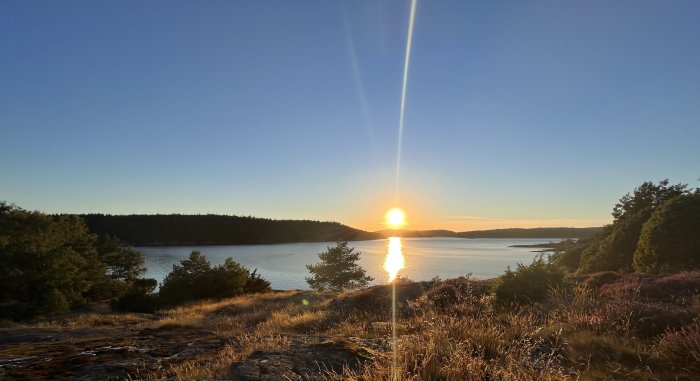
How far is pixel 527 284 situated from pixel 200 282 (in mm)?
33031

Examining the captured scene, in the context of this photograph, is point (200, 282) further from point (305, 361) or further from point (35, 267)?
point (305, 361)

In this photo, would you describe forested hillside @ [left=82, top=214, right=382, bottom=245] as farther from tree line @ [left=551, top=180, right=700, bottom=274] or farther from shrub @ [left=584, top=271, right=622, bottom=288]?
shrub @ [left=584, top=271, right=622, bottom=288]

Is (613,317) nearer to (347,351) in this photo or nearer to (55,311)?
(347,351)

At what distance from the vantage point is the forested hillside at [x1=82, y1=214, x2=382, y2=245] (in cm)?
16136

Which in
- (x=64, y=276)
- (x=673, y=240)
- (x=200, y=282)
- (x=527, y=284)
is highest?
(x=673, y=240)

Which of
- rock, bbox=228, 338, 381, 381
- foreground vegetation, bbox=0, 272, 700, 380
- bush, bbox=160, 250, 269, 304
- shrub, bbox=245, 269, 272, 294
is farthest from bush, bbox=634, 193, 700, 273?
shrub, bbox=245, 269, 272, 294

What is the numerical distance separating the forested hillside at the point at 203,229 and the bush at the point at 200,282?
116882 mm

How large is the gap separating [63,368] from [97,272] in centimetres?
3604

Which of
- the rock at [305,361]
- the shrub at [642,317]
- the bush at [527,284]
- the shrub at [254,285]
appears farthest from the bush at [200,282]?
the shrub at [642,317]

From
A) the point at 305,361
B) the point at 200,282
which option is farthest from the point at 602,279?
the point at 200,282

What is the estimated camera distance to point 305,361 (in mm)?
5316

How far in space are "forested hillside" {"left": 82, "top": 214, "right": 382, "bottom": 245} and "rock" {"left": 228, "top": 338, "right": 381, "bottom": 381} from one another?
494 ft

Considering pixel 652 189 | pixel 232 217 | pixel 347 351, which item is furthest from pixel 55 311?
pixel 232 217

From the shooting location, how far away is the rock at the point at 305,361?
15.4 ft
